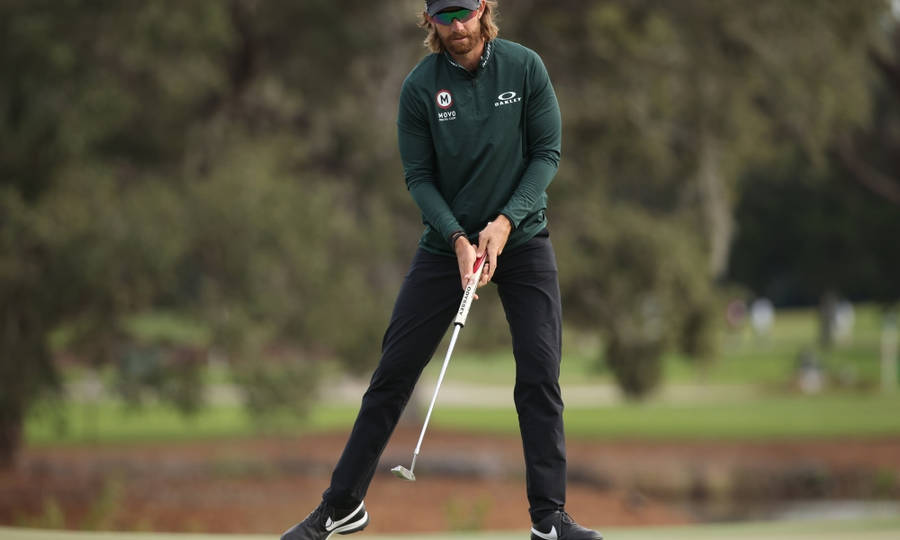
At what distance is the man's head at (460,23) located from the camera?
13.1 feet

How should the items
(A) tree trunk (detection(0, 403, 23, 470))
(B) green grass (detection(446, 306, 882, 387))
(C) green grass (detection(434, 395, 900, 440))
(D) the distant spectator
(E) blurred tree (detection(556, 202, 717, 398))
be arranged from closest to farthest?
1. (A) tree trunk (detection(0, 403, 23, 470))
2. (E) blurred tree (detection(556, 202, 717, 398))
3. (C) green grass (detection(434, 395, 900, 440))
4. (B) green grass (detection(446, 306, 882, 387))
5. (D) the distant spectator

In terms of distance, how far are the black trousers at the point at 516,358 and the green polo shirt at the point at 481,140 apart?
0.12 m

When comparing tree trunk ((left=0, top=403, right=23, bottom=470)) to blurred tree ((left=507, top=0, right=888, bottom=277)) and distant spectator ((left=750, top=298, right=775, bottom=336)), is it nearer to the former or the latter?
blurred tree ((left=507, top=0, right=888, bottom=277))

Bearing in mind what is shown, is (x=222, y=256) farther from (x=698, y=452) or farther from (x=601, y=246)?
(x=698, y=452)

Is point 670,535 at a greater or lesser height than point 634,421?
greater

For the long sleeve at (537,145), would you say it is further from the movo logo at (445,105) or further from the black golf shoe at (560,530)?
the black golf shoe at (560,530)

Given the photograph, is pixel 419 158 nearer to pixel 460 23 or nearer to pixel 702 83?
pixel 460 23

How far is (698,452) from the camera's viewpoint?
1889cm

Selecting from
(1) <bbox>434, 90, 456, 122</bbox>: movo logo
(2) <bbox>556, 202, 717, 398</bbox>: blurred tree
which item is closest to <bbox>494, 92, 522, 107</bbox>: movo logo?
(1) <bbox>434, 90, 456, 122</bbox>: movo logo

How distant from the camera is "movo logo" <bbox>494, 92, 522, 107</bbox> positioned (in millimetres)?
4066

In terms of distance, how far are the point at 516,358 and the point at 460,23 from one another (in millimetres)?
1166

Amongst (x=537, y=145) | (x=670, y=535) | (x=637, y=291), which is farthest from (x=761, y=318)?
(x=537, y=145)

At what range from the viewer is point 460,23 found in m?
3.99

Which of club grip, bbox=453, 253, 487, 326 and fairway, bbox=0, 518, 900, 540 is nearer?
club grip, bbox=453, 253, 487, 326
